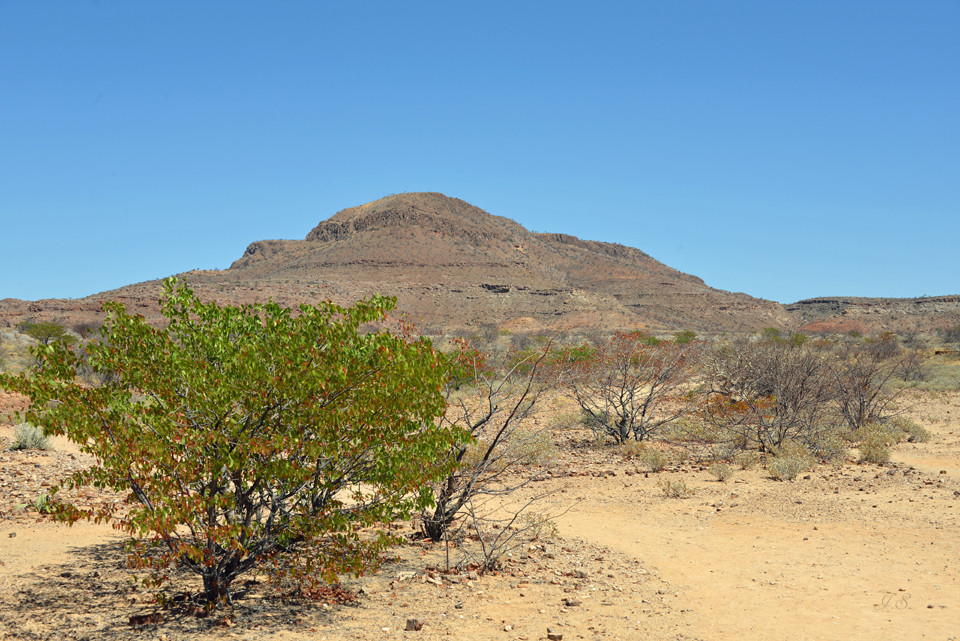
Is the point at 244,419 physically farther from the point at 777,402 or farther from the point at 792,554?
the point at 777,402

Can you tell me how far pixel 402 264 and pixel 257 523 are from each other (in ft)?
333

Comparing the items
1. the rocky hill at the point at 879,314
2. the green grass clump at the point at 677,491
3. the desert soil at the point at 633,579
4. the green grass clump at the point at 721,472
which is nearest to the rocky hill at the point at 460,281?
the rocky hill at the point at 879,314

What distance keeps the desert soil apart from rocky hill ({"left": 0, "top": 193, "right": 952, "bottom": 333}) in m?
55.3

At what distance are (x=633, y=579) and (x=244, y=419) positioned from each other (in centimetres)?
456

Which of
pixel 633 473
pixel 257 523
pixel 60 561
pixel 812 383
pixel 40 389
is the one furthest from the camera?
pixel 812 383

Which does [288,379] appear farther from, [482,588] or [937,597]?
[937,597]

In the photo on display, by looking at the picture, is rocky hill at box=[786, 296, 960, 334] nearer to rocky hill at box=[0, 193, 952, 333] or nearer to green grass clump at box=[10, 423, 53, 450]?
rocky hill at box=[0, 193, 952, 333]

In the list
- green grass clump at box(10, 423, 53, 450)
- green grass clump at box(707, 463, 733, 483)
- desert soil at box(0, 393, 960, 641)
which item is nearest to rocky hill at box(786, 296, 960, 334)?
green grass clump at box(707, 463, 733, 483)

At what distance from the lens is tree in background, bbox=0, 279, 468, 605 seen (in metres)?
5.14

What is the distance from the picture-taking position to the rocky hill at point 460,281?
270 feet

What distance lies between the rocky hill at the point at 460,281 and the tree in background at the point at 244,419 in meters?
60.8

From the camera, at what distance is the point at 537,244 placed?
462ft

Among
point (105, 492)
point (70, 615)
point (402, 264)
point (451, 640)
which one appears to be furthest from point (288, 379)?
point (402, 264)

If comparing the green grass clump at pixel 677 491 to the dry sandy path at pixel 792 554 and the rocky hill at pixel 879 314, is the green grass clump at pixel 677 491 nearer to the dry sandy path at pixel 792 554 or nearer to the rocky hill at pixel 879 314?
the dry sandy path at pixel 792 554
